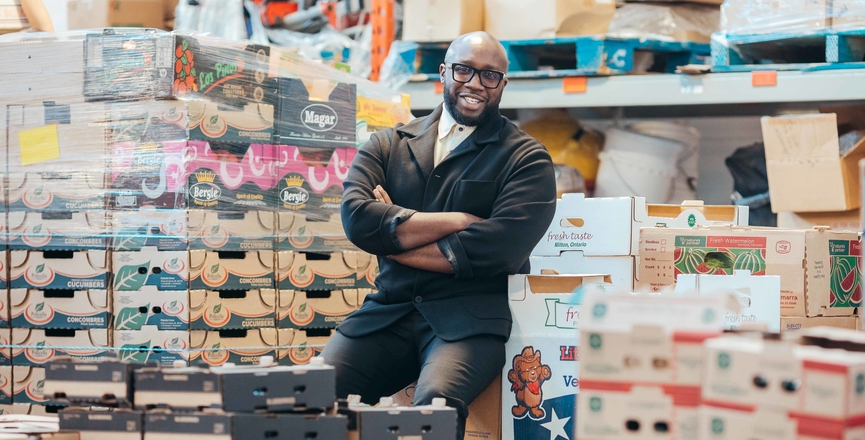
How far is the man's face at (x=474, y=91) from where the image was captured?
11.7 feet

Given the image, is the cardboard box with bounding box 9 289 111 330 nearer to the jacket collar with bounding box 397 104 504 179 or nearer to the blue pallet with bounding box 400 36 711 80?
the jacket collar with bounding box 397 104 504 179

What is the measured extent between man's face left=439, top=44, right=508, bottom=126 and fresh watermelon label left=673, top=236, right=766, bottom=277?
40.8 inches

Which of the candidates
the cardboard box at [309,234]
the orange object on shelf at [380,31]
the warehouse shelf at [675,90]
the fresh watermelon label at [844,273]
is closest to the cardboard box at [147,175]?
the cardboard box at [309,234]

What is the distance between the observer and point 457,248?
3340mm

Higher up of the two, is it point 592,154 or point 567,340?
point 592,154

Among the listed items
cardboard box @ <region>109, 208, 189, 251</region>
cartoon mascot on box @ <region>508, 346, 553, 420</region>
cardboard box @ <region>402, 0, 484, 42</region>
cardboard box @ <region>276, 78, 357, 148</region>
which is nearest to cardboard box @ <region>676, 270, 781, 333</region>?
cartoon mascot on box @ <region>508, 346, 553, 420</region>

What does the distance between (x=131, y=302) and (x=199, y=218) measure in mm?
503

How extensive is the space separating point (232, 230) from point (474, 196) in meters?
1.37

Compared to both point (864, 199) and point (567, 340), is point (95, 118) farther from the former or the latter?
point (864, 199)

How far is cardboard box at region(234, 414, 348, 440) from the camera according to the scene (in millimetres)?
2447

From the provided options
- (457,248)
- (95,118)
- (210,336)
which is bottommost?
(210,336)

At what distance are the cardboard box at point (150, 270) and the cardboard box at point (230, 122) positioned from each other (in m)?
0.56

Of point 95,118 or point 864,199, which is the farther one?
point 95,118

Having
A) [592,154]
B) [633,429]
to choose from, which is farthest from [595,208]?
[592,154]
